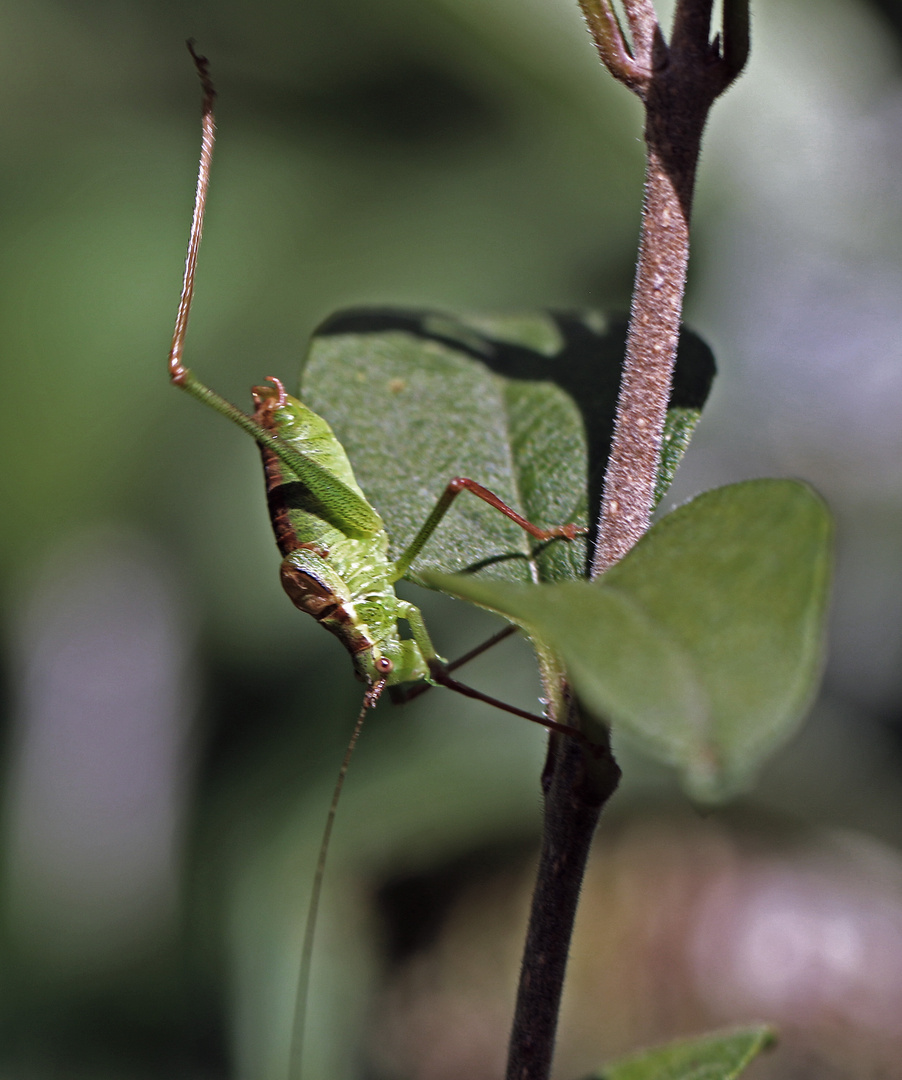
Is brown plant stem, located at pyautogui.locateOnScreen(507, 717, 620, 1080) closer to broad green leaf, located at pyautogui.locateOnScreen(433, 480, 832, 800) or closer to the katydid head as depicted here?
broad green leaf, located at pyautogui.locateOnScreen(433, 480, 832, 800)

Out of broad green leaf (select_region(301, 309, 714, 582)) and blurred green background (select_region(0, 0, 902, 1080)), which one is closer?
broad green leaf (select_region(301, 309, 714, 582))

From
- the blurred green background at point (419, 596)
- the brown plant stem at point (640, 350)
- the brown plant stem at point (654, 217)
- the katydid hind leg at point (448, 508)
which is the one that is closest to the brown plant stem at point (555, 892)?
the brown plant stem at point (640, 350)

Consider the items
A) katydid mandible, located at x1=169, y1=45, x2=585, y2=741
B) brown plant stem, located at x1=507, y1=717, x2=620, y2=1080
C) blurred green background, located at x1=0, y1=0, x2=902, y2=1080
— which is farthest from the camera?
blurred green background, located at x1=0, y1=0, x2=902, y2=1080

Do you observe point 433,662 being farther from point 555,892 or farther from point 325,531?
point 555,892

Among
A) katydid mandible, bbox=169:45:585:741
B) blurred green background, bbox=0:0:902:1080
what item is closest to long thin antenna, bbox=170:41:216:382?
katydid mandible, bbox=169:45:585:741

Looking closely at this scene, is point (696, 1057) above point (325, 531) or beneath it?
beneath

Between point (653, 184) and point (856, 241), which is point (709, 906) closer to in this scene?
point (856, 241)

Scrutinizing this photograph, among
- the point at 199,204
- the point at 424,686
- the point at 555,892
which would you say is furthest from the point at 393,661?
the point at 199,204

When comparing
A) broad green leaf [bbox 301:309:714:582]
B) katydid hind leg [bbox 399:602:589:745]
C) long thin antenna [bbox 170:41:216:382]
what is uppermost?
long thin antenna [bbox 170:41:216:382]

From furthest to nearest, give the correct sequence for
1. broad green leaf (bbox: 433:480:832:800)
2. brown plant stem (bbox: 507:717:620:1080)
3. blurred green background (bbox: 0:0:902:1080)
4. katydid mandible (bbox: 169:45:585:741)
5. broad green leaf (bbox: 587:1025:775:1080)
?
blurred green background (bbox: 0:0:902:1080), katydid mandible (bbox: 169:45:585:741), broad green leaf (bbox: 587:1025:775:1080), brown plant stem (bbox: 507:717:620:1080), broad green leaf (bbox: 433:480:832:800)
